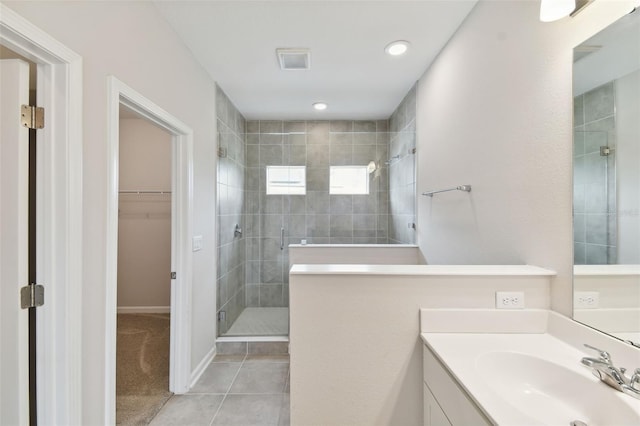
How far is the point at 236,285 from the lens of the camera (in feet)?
11.1

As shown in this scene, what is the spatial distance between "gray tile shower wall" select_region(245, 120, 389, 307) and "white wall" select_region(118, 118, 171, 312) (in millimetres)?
1130

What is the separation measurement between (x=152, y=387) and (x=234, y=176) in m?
2.15

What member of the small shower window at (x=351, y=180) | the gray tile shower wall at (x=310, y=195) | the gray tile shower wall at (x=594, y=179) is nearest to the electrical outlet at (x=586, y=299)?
the gray tile shower wall at (x=594, y=179)

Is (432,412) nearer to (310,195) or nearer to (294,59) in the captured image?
(294,59)

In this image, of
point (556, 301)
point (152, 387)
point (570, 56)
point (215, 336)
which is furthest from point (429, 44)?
point (152, 387)

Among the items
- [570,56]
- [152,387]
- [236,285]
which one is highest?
[570,56]

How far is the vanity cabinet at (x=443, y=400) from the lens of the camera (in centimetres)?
84

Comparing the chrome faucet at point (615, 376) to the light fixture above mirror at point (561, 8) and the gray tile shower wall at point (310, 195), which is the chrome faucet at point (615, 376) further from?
the gray tile shower wall at point (310, 195)

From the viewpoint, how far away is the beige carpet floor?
6.11 ft

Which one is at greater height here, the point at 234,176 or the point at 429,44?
the point at 429,44

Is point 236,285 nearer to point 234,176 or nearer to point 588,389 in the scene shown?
point 234,176

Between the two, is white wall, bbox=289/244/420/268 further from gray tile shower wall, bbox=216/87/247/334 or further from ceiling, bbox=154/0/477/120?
ceiling, bbox=154/0/477/120

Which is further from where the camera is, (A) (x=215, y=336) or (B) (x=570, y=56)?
(A) (x=215, y=336)

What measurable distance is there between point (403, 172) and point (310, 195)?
1.32 m
